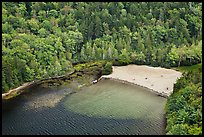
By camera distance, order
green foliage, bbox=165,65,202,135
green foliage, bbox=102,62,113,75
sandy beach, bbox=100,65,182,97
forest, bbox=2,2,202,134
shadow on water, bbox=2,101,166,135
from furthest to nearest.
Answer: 1. green foliage, bbox=102,62,113,75
2. forest, bbox=2,2,202,134
3. sandy beach, bbox=100,65,182,97
4. shadow on water, bbox=2,101,166,135
5. green foliage, bbox=165,65,202,135

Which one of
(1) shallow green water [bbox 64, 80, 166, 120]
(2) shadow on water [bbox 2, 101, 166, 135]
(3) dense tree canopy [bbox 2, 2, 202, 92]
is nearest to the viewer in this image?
(2) shadow on water [bbox 2, 101, 166, 135]

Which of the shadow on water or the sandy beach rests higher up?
the sandy beach

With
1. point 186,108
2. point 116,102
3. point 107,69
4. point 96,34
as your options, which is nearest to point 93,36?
point 96,34

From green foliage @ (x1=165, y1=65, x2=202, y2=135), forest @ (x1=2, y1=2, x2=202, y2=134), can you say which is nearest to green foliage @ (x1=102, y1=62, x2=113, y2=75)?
forest @ (x1=2, y1=2, x2=202, y2=134)

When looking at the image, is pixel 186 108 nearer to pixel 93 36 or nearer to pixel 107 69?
pixel 107 69

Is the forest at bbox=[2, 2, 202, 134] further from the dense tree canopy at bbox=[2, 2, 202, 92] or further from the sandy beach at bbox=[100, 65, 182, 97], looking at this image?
the sandy beach at bbox=[100, 65, 182, 97]

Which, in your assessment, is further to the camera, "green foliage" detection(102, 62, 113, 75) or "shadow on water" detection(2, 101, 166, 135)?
"green foliage" detection(102, 62, 113, 75)

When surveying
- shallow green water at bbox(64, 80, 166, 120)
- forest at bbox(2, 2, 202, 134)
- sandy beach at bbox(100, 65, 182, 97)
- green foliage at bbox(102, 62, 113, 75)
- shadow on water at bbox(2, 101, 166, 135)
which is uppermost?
forest at bbox(2, 2, 202, 134)
